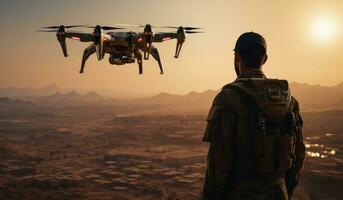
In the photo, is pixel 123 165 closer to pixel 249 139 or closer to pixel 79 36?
pixel 79 36

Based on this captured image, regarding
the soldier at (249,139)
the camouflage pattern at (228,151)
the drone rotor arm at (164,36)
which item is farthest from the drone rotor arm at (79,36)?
the camouflage pattern at (228,151)

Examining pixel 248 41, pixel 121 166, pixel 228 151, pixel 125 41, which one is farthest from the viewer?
pixel 121 166

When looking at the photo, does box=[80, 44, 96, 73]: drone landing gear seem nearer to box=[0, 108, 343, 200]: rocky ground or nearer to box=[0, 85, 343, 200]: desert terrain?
box=[0, 85, 343, 200]: desert terrain

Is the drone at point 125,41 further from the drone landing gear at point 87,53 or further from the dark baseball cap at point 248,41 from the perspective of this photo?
the dark baseball cap at point 248,41

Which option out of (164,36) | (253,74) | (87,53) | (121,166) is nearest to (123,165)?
(121,166)

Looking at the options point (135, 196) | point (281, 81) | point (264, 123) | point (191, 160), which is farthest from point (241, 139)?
point (191, 160)

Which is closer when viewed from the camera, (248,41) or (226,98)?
(226,98)

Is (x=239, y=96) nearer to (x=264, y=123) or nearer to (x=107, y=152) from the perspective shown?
(x=264, y=123)

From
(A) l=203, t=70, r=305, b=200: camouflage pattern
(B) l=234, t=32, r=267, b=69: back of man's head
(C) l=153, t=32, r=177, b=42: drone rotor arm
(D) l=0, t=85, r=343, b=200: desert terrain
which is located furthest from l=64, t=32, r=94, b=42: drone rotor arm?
(D) l=0, t=85, r=343, b=200: desert terrain
